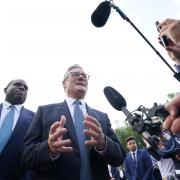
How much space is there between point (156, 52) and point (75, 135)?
1231 mm

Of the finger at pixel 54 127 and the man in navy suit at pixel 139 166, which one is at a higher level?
the man in navy suit at pixel 139 166

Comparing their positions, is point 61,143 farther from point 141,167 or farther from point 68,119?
point 141,167

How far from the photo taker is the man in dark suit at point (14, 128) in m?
3.63

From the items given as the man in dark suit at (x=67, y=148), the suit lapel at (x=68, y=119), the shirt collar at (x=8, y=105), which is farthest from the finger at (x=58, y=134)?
the shirt collar at (x=8, y=105)

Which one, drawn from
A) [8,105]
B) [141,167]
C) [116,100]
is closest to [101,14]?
[116,100]

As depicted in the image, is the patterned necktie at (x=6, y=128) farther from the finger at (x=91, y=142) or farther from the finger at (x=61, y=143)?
the finger at (x=91, y=142)

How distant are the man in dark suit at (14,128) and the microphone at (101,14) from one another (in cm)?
151

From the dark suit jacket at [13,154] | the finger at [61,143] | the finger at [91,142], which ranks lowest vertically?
the finger at [91,142]

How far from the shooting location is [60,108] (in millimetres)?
3646

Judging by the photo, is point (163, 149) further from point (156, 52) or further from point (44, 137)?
point (44, 137)

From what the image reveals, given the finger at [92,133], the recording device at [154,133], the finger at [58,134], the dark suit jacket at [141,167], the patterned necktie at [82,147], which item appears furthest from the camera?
the dark suit jacket at [141,167]

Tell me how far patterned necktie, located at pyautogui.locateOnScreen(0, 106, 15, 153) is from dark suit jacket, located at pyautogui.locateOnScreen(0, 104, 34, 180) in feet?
0.16

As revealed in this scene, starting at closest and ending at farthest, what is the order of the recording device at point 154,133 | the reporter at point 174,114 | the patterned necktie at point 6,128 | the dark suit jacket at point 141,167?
the reporter at point 174,114, the recording device at point 154,133, the patterned necktie at point 6,128, the dark suit jacket at point 141,167

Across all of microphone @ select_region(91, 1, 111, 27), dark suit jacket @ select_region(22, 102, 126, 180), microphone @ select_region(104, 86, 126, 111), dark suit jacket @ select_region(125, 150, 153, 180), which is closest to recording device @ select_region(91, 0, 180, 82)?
microphone @ select_region(91, 1, 111, 27)
